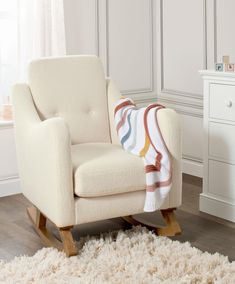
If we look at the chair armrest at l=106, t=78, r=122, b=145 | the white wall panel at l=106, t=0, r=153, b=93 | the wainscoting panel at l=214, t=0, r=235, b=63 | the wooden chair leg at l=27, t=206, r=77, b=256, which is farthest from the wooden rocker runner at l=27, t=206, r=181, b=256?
the white wall panel at l=106, t=0, r=153, b=93

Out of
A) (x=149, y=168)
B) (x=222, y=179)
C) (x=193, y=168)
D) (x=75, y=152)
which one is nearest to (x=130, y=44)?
(x=193, y=168)

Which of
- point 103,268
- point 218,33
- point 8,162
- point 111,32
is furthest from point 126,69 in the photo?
point 103,268

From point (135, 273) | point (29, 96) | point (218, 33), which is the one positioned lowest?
point (135, 273)

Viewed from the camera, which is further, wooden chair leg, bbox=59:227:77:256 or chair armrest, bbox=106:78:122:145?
chair armrest, bbox=106:78:122:145

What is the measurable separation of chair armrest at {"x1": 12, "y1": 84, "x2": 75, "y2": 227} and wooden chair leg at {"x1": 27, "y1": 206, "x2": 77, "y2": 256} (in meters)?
0.07

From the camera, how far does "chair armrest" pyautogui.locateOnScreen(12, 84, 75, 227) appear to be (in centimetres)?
306

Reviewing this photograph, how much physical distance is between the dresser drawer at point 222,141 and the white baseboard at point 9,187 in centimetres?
138

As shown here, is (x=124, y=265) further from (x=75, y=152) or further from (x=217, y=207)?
(x=217, y=207)

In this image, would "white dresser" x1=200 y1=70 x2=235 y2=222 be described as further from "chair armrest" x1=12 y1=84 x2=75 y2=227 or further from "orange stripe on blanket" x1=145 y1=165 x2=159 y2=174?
"chair armrest" x1=12 y1=84 x2=75 y2=227

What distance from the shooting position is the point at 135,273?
2.87 meters

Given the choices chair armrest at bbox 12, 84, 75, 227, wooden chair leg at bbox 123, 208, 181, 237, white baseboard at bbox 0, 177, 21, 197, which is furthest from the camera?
white baseboard at bbox 0, 177, 21, 197

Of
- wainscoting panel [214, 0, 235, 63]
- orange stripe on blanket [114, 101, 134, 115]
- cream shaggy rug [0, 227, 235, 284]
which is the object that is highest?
wainscoting panel [214, 0, 235, 63]

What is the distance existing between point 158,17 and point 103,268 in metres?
2.49

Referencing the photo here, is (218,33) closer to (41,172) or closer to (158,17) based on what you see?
(158,17)
